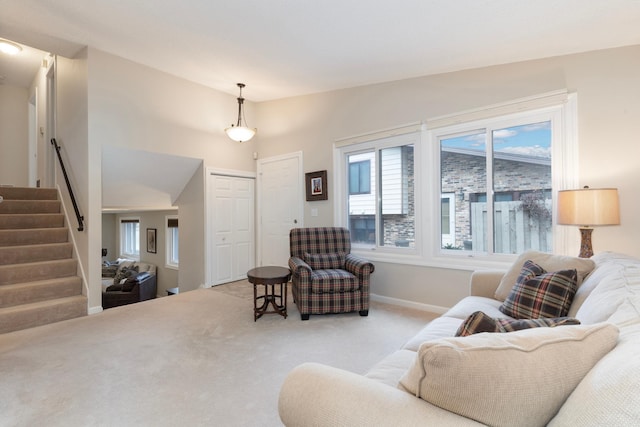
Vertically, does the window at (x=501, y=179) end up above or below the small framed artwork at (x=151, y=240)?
above

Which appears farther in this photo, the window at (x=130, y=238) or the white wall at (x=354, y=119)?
the window at (x=130, y=238)

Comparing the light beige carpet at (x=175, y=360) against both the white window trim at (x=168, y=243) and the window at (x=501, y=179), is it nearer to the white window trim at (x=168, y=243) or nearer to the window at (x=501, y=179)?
the window at (x=501, y=179)

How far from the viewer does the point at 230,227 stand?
4855 mm

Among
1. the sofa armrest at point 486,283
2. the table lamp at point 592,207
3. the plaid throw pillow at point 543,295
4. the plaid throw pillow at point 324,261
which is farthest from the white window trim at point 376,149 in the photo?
the plaid throw pillow at point 543,295

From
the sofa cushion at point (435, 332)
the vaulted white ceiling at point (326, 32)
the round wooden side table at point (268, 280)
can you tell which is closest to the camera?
the sofa cushion at point (435, 332)

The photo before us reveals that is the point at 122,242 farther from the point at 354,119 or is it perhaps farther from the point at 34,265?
the point at 354,119

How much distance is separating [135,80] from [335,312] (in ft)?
12.4

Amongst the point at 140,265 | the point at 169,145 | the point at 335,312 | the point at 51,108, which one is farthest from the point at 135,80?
the point at 140,265

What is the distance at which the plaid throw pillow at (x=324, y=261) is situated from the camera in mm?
3664

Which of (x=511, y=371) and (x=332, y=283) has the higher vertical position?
(x=511, y=371)

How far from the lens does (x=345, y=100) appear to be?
161 inches

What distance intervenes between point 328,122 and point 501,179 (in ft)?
7.71

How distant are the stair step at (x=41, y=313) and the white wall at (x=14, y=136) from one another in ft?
14.9

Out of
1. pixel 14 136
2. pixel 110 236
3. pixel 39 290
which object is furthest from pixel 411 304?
pixel 110 236
